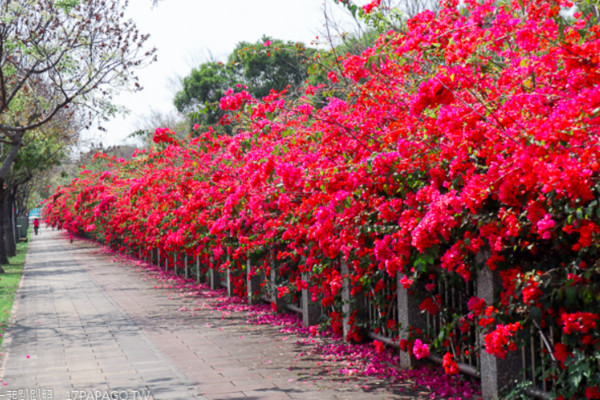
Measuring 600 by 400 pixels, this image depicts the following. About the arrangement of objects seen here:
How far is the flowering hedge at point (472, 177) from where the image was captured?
3.59 meters

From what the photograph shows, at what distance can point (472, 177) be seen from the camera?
4.23 metres

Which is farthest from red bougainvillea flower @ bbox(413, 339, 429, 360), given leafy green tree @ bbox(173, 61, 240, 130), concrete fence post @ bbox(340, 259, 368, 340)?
leafy green tree @ bbox(173, 61, 240, 130)

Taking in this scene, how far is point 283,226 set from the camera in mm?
8188

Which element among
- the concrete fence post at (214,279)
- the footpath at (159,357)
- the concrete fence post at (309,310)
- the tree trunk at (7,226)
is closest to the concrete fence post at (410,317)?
the footpath at (159,357)

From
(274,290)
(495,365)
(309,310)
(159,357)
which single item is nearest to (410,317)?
(495,365)

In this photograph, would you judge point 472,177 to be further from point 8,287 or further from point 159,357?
point 8,287

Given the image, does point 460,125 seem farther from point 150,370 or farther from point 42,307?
point 42,307

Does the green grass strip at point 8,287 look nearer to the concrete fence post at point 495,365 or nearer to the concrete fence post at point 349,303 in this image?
the concrete fence post at point 349,303

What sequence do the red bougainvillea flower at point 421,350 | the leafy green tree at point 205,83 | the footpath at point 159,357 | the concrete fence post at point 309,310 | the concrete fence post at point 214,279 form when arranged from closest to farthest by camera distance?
1. the red bougainvillea flower at point 421,350
2. the footpath at point 159,357
3. the concrete fence post at point 309,310
4. the concrete fence post at point 214,279
5. the leafy green tree at point 205,83

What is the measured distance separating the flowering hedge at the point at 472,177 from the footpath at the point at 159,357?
0.88 meters

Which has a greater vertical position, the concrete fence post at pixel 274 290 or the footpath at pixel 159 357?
the concrete fence post at pixel 274 290

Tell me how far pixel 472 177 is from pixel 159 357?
4.66 meters

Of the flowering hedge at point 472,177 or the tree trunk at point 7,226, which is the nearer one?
the flowering hedge at point 472,177

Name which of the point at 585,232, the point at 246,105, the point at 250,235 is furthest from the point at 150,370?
the point at 585,232
